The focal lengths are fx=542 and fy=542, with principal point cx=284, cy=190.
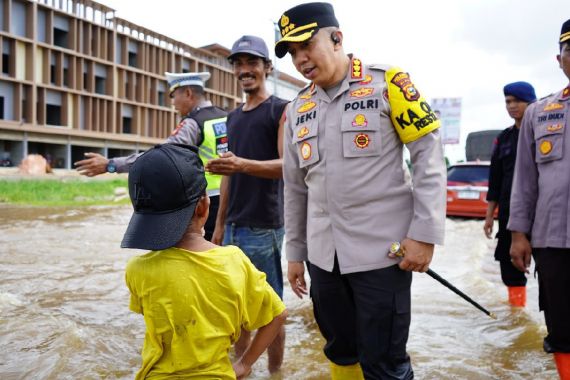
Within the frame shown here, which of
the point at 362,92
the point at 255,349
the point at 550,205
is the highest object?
the point at 362,92

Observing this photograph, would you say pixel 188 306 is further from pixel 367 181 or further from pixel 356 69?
pixel 356 69

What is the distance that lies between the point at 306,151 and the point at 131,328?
2931 mm

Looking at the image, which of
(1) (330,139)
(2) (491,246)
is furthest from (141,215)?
(2) (491,246)

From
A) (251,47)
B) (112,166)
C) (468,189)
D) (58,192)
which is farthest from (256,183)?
(58,192)

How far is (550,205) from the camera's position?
2.88 meters

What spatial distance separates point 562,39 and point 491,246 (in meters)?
8.15

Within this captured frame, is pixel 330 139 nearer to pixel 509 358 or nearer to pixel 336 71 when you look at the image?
pixel 336 71

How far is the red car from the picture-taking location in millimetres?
12734

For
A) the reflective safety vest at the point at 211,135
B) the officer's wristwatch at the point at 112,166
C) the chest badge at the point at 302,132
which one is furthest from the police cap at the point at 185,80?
the chest badge at the point at 302,132

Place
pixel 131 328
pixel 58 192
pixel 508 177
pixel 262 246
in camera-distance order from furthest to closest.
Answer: pixel 58 192 < pixel 508 177 < pixel 131 328 < pixel 262 246

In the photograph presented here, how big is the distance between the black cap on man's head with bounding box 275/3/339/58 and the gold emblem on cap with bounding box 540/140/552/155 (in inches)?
52.7

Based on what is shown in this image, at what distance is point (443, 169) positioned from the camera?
235 cm

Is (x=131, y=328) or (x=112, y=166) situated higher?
(x=112, y=166)

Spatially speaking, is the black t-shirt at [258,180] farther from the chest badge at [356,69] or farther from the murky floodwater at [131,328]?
the murky floodwater at [131,328]
